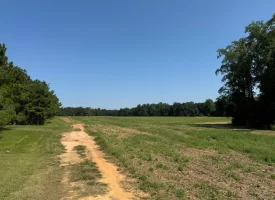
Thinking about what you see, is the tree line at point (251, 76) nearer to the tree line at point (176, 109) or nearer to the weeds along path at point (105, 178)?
the weeds along path at point (105, 178)

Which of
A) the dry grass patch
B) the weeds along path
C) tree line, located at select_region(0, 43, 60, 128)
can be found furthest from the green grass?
tree line, located at select_region(0, 43, 60, 128)

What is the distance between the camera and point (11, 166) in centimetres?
1109

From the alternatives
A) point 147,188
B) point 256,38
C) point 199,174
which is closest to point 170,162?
point 199,174

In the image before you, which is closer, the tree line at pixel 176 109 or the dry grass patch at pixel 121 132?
the dry grass patch at pixel 121 132

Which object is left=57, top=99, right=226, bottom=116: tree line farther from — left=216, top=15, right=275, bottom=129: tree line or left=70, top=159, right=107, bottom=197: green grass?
left=70, top=159, right=107, bottom=197: green grass

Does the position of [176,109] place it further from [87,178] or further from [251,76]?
[87,178]

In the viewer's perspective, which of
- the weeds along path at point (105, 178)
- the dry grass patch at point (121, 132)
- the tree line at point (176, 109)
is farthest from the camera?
the tree line at point (176, 109)

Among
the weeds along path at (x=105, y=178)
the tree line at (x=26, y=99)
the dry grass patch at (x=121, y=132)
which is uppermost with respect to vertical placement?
the tree line at (x=26, y=99)

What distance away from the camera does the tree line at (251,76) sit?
37.6 meters

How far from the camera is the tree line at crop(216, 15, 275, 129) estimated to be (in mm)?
37625

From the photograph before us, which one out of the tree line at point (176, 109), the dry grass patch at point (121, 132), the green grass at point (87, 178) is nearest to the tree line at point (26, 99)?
the dry grass patch at point (121, 132)

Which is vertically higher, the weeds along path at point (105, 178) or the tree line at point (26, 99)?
the tree line at point (26, 99)

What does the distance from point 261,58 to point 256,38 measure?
13.5 feet

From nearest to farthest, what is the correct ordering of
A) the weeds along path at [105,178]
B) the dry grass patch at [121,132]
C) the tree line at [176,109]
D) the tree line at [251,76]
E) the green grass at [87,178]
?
the weeds along path at [105,178] < the green grass at [87,178] < the dry grass patch at [121,132] < the tree line at [251,76] < the tree line at [176,109]
